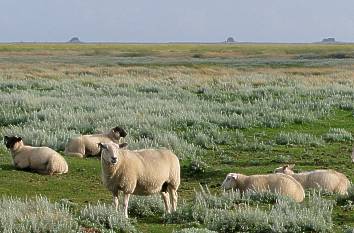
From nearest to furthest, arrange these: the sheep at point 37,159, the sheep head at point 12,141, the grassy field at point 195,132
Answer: the grassy field at point 195,132, the sheep at point 37,159, the sheep head at point 12,141

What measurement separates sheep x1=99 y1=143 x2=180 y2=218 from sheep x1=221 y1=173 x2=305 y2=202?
2184mm

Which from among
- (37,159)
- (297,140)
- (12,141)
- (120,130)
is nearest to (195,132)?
(297,140)

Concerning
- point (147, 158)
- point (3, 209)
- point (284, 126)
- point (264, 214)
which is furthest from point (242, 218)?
point (284, 126)

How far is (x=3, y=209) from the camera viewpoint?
9.61 metres

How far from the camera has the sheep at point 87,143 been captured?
17.1 metres

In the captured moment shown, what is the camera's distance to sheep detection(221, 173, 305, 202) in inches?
497

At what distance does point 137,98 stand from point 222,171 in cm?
1398

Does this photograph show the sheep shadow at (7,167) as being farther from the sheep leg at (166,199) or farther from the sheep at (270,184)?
the sheep leg at (166,199)

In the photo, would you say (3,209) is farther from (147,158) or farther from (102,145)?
(147,158)

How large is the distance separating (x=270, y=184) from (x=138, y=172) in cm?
335

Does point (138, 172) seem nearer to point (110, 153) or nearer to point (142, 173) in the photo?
point (142, 173)

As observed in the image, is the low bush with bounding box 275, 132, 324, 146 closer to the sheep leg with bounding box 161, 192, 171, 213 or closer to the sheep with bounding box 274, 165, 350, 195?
the sheep with bounding box 274, 165, 350, 195

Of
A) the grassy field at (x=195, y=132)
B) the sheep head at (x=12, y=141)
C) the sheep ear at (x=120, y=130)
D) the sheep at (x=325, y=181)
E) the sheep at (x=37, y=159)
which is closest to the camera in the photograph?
the grassy field at (x=195, y=132)

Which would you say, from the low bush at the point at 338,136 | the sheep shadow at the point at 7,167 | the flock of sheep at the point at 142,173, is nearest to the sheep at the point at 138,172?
the flock of sheep at the point at 142,173
